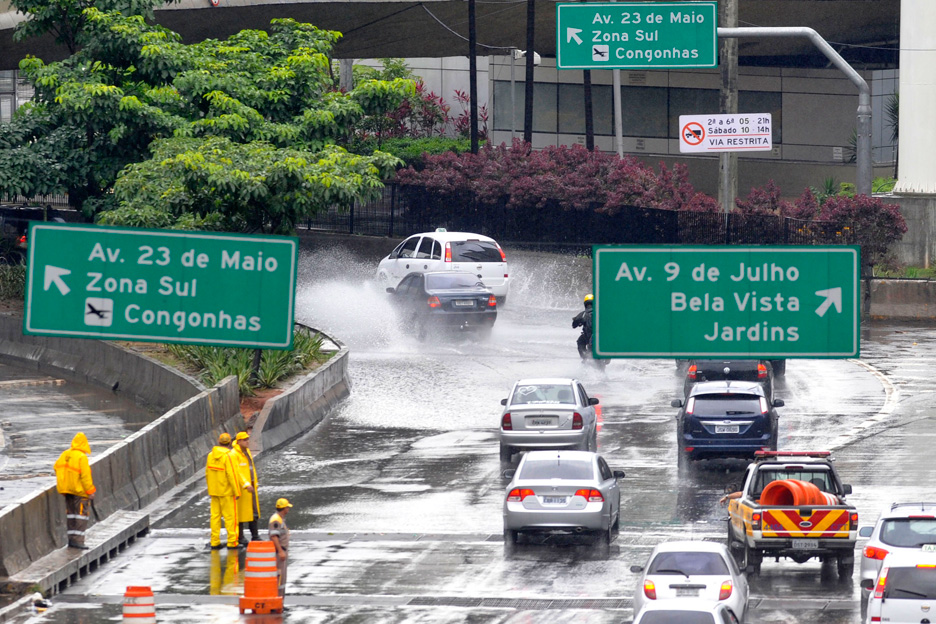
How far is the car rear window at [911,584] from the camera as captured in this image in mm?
13188

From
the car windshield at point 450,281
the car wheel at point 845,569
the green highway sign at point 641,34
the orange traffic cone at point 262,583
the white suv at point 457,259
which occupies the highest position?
the green highway sign at point 641,34

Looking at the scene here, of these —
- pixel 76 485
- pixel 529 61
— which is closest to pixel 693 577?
pixel 76 485

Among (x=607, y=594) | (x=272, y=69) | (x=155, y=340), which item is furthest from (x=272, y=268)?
(x=272, y=69)

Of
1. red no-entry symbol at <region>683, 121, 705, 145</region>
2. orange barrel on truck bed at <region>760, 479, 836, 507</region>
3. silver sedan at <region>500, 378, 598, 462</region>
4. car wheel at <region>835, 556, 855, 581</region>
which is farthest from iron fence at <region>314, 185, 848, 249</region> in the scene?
car wheel at <region>835, 556, 855, 581</region>

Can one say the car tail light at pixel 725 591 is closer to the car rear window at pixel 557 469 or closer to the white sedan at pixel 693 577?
the white sedan at pixel 693 577

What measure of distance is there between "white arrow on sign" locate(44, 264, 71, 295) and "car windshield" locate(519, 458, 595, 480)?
7.90 m

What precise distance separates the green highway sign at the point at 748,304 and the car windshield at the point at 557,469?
601 cm

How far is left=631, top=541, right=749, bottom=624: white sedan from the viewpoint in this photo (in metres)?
14.3

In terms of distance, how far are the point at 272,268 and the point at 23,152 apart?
23.7 meters

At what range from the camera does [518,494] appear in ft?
62.8

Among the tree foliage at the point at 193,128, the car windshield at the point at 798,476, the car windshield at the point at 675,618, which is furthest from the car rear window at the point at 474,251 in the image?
the car windshield at the point at 675,618

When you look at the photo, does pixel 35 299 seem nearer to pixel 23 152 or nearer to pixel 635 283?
pixel 635 283

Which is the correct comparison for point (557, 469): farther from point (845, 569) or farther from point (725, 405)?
point (725, 405)

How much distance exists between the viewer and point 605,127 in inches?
2461
